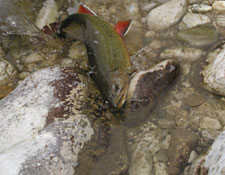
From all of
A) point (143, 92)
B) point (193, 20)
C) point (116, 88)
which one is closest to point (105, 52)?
point (116, 88)

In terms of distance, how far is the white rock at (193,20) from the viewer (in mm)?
4430

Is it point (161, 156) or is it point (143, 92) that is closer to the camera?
point (161, 156)

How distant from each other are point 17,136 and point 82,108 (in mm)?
807

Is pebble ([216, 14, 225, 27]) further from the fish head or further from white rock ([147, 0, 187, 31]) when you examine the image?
the fish head

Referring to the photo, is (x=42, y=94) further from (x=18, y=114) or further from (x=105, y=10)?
(x=105, y=10)

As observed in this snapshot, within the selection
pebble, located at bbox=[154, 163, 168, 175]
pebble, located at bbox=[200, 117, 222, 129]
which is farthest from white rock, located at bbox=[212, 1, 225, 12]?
pebble, located at bbox=[154, 163, 168, 175]

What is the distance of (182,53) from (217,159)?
2.07m

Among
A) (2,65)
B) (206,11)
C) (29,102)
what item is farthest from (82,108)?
(206,11)

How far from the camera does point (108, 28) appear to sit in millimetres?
4348

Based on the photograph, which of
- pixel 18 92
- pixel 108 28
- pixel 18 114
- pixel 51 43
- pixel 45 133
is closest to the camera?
pixel 45 133

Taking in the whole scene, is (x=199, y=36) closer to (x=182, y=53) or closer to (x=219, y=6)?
(x=182, y=53)

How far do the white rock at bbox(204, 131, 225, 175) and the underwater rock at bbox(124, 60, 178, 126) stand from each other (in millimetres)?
1136

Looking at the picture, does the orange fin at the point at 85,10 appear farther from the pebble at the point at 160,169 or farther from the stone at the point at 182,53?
the pebble at the point at 160,169

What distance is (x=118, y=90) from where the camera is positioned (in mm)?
3621
